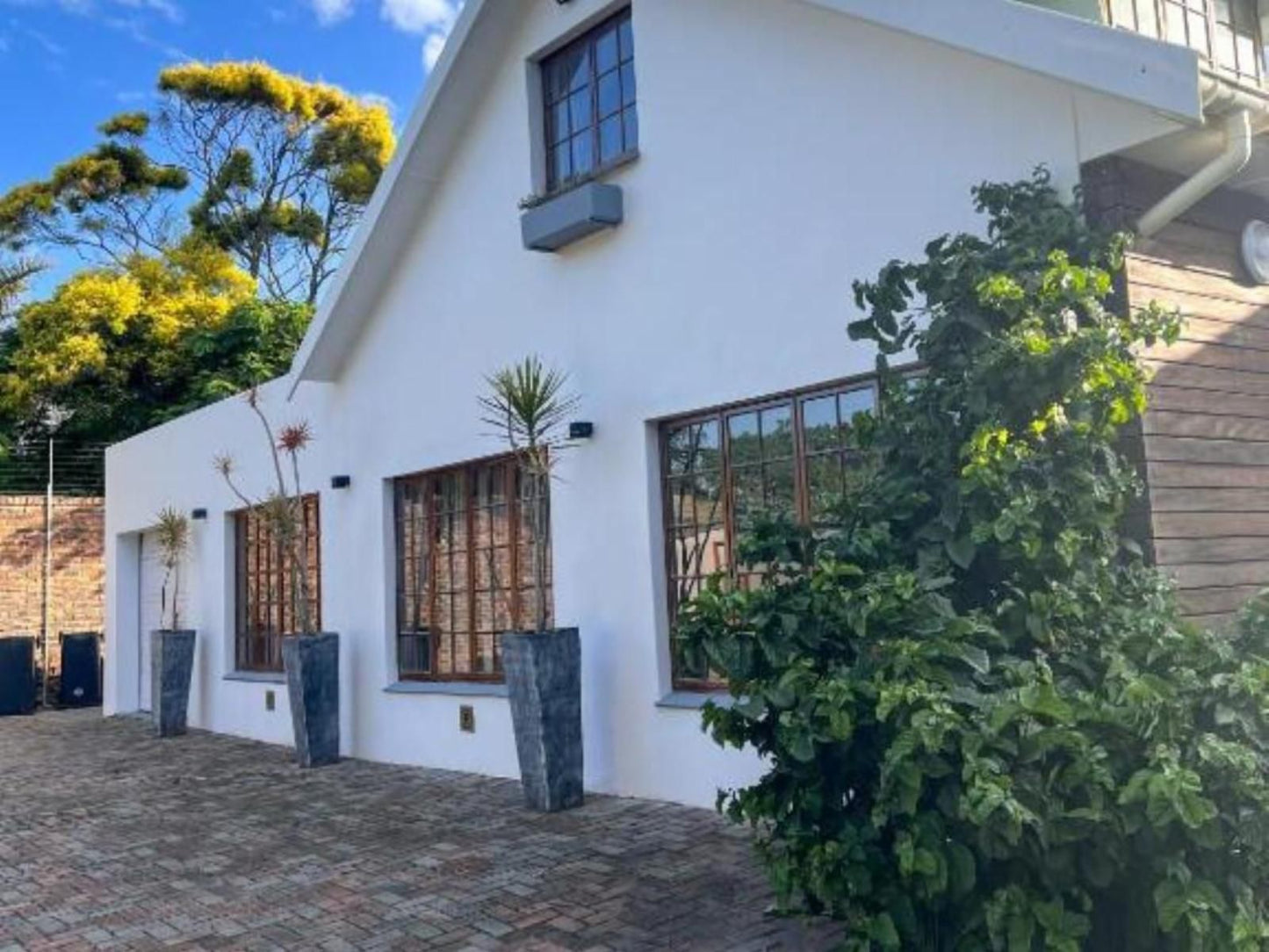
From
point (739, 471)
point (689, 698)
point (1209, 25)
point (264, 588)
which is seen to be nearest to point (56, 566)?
point (264, 588)

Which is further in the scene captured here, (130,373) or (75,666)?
(130,373)

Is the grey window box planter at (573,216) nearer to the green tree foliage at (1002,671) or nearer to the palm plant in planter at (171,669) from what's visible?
the green tree foliage at (1002,671)

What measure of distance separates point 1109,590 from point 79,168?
27.5 meters

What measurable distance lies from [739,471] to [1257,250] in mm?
3139

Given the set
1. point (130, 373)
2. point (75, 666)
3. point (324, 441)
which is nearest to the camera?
point (324, 441)

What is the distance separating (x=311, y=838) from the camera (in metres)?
7.02

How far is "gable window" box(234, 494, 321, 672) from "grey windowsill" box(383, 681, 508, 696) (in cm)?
172

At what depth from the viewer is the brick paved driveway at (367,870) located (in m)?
4.99

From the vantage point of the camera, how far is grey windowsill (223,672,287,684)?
11.5 meters

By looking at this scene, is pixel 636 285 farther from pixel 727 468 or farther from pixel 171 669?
pixel 171 669

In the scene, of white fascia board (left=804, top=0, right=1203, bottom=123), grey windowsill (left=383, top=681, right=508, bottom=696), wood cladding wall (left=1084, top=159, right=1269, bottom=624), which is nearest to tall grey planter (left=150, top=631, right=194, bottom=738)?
grey windowsill (left=383, top=681, right=508, bottom=696)

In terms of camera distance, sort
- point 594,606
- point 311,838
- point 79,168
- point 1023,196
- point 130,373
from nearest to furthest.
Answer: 1. point 1023,196
2. point 311,838
3. point 594,606
4. point 130,373
5. point 79,168

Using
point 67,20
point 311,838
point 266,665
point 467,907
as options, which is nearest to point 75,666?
point 266,665

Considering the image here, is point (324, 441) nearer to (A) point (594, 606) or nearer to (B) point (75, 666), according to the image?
(A) point (594, 606)
